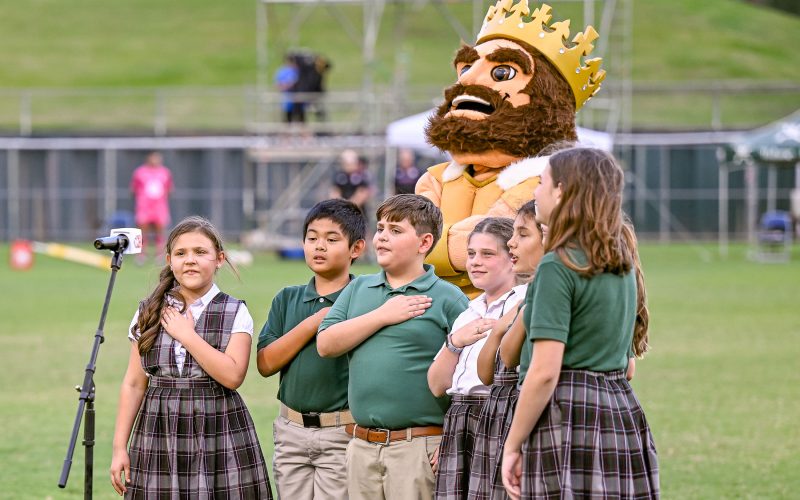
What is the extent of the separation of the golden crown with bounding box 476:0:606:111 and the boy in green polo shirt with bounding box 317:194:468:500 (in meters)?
1.54

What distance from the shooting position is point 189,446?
4707mm

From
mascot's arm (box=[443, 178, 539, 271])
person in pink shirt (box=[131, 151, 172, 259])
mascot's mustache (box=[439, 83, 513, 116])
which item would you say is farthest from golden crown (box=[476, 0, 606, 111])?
person in pink shirt (box=[131, 151, 172, 259])

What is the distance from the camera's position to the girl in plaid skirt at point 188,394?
15.4 ft

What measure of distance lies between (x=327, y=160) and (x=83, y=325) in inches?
512

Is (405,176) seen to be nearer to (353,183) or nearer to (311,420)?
(353,183)

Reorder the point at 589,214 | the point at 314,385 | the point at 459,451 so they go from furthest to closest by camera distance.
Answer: the point at 314,385 → the point at 459,451 → the point at 589,214

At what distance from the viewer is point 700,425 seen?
829 cm

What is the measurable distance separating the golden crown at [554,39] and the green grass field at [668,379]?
1.94m

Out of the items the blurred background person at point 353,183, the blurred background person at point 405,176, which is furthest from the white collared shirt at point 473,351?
the blurred background person at point 353,183

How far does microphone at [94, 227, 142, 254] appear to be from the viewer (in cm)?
480

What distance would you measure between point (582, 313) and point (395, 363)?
0.92 meters

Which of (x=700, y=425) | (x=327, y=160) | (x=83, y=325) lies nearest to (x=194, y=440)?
(x=700, y=425)

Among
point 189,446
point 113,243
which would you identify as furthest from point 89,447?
point 113,243

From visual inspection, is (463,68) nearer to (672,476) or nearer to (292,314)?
(292,314)
